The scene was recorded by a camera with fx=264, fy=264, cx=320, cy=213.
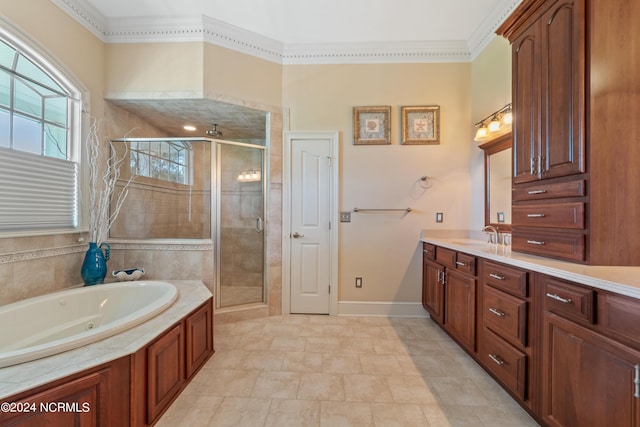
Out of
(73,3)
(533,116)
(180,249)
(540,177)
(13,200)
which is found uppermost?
(73,3)

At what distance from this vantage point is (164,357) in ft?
4.99

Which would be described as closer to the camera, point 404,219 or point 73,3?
point 73,3

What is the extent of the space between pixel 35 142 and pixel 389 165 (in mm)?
3106

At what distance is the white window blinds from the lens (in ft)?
5.99

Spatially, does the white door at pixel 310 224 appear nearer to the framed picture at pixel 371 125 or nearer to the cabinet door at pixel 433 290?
the framed picture at pixel 371 125

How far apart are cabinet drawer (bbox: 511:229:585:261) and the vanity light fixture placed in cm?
100

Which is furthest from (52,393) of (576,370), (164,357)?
(576,370)

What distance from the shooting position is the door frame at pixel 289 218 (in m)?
2.96

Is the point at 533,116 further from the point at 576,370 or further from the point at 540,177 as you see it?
the point at 576,370

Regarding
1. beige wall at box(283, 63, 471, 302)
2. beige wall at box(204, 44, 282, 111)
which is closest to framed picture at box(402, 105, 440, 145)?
beige wall at box(283, 63, 471, 302)

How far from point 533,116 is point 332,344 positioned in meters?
2.24

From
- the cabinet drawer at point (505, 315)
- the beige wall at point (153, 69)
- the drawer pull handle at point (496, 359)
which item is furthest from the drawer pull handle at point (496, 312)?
the beige wall at point (153, 69)

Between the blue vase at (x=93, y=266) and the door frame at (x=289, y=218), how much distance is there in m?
1.62

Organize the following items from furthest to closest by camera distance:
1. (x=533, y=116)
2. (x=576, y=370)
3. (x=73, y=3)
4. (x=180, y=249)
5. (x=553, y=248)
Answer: (x=180, y=249) < (x=73, y=3) < (x=533, y=116) < (x=553, y=248) < (x=576, y=370)
